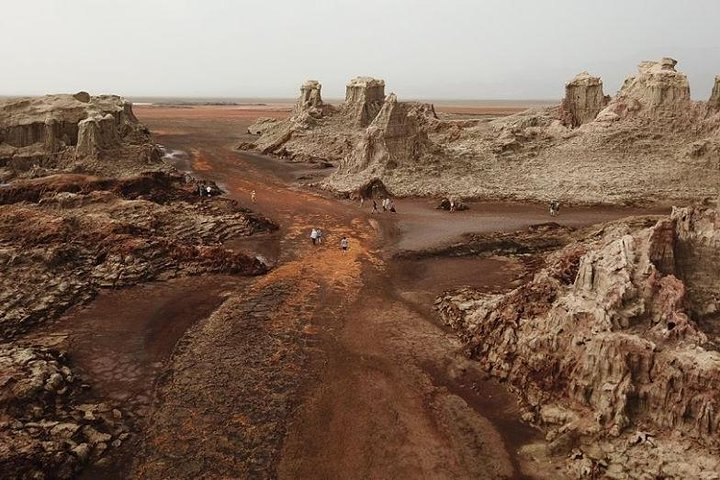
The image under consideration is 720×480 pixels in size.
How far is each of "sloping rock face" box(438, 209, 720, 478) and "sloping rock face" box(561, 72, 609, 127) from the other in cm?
3528

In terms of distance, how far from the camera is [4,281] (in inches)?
795

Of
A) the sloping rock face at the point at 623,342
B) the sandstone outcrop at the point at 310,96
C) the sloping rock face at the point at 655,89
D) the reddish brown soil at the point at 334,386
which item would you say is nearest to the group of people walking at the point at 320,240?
the reddish brown soil at the point at 334,386

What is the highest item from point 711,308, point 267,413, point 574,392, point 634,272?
point 634,272

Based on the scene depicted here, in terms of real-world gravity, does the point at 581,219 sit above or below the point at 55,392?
above

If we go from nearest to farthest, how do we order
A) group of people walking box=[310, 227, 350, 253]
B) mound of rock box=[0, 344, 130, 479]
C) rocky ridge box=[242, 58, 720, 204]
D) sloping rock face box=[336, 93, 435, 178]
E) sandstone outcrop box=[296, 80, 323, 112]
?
mound of rock box=[0, 344, 130, 479], group of people walking box=[310, 227, 350, 253], rocky ridge box=[242, 58, 720, 204], sloping rock face box=[336, 93, 435, 178], sandstone outcrop box=[296, 80, 323, 112]

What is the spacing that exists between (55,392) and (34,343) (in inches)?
151

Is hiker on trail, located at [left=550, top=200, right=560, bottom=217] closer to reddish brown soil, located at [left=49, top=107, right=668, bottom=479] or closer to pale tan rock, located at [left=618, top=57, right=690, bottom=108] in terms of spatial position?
reddish brown soil, located at [left=49, top=107, right=668, bottom=479]

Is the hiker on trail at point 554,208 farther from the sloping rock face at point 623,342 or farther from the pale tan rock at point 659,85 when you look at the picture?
the sloping rock face at point 623,342

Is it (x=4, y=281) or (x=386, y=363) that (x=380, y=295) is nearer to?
(x=386, y=363)

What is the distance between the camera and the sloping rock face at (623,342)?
11922 mm

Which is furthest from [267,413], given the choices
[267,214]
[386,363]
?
[267,214]

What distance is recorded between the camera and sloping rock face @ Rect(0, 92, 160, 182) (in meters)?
37.1

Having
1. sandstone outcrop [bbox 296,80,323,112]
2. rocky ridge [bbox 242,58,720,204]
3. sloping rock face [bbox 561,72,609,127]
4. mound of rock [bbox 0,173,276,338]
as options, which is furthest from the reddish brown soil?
sandstone outcrop [bbox 296,80,323,112]

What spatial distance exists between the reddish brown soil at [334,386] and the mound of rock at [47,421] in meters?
1.10
